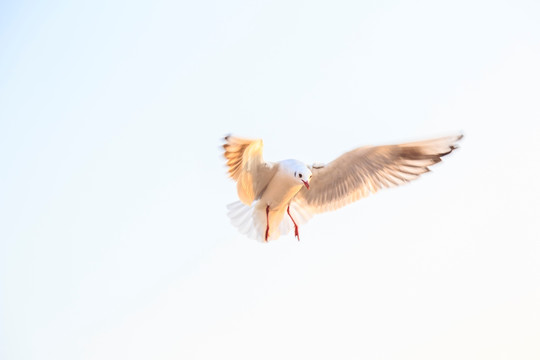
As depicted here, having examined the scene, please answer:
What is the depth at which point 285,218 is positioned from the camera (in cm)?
670

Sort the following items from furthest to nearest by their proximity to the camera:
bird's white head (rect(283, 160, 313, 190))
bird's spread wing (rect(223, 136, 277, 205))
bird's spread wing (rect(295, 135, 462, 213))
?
1. bird's spread wing (rect(295, 135, 462, 213))
2. bird's white head (rect(283, 160, 313, 190))
3. bird's spread wing (rect(223, 136, 277, 205))

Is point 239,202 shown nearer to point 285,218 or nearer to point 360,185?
point 285,218

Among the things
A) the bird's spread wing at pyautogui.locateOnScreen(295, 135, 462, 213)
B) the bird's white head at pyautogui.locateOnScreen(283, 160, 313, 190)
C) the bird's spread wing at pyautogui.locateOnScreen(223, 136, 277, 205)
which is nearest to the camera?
the bird's spread wing at pyautogui.locateOnScreen(223, 136, 277, 205)

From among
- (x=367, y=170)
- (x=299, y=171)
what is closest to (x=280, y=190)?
(x=299, y=171)

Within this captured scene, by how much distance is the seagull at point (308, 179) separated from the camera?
592 centimetres

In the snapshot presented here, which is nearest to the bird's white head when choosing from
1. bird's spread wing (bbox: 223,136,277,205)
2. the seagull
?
the seagull

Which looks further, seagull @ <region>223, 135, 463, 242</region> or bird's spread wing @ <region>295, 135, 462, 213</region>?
bird's spread wing @ <region>295, 135, 462, 213</region>

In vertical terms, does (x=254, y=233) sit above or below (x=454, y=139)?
below

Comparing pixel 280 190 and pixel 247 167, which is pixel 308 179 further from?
pixel 247 167

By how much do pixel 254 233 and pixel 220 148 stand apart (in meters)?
1.20

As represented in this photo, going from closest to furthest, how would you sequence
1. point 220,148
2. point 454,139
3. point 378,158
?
1. point 220,148
2. point 454,139
3. point 378,158

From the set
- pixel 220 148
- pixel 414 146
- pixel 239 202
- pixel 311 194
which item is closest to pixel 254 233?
pixel 239 202

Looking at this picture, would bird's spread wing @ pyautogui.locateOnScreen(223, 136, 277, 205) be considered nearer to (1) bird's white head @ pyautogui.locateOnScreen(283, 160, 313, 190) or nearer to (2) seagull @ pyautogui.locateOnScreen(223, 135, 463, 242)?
(2) seagull @ pyautogui.locateOnScreen(223, 135, 463, 242)

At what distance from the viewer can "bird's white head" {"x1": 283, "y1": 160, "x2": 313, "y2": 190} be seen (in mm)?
5867
